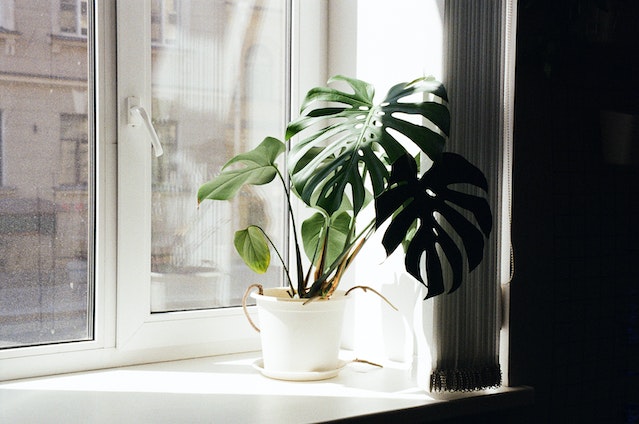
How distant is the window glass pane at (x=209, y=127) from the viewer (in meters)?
1.60

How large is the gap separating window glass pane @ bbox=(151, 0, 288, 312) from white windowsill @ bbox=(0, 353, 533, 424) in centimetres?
22

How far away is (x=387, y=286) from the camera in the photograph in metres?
1.66

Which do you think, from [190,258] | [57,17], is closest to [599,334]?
[190,258]

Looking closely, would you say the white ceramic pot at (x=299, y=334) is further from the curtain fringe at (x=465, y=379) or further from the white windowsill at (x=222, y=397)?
the curtain fringe at (x=465, y=379)

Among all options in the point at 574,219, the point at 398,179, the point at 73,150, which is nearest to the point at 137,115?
the point at 73,150

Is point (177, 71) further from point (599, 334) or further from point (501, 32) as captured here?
point (599, 334)

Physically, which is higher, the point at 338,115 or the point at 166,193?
the point at 338,115

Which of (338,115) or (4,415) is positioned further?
(338,115)

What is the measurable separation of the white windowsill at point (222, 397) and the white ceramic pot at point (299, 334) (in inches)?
1.3

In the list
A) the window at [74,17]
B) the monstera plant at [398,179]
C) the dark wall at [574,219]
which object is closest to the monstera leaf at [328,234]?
the monstera plant at [398,179]

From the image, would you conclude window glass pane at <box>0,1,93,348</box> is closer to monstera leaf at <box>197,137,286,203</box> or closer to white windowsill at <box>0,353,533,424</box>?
white windowsill at <box>0,353,533,424</box>

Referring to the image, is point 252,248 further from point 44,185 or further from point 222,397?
point 44,185

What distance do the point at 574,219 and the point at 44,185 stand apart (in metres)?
1.21

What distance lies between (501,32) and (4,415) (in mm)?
1200
